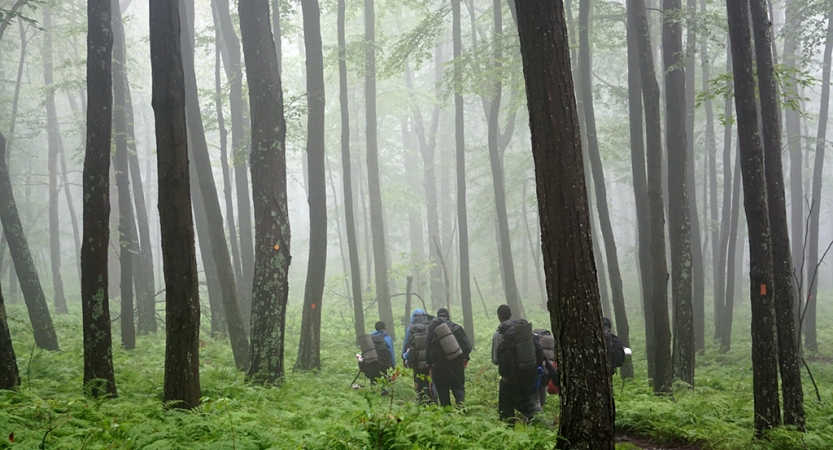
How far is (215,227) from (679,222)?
29.6 feet

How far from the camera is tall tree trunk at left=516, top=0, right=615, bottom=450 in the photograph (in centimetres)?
446

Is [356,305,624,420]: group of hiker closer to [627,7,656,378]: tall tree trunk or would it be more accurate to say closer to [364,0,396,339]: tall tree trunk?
[627,7,656,378]: tall tree trunk

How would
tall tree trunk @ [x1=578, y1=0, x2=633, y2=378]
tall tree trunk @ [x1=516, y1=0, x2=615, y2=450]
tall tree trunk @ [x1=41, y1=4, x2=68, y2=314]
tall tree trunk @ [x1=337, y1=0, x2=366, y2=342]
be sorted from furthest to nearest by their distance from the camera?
1. tall tree trunk @ [x1=41, y1=4, x2=68, y2=314]
2. tall tree trunk @ [x1=337, y1=0, x2=366, y2=342]
3. tall tree trunk @ [x1=578, y1=0, x2=633, y2=378]
4. tall tree trunk @ [x1=516, y1=0, x2=615, y2=450]

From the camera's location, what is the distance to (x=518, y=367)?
800cm

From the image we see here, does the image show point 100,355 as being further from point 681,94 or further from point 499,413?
point 681,94

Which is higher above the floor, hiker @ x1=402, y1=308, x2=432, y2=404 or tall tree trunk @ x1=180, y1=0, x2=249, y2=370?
tall tree trunk @ x1=180, y1=0, x2=249, y2=370

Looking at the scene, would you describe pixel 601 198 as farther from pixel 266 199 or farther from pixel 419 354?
pixel 266 199

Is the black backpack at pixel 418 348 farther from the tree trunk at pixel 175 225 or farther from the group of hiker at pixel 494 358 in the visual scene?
the tree trunk at pixel 175 225

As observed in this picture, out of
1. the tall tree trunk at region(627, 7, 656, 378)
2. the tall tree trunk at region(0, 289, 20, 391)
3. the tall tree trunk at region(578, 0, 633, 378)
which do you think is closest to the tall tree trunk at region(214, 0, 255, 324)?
the tall tree trunk at region(0, 289, 20, 391)

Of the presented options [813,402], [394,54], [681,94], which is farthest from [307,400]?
[394,54]

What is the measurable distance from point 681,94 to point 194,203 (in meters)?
12.1

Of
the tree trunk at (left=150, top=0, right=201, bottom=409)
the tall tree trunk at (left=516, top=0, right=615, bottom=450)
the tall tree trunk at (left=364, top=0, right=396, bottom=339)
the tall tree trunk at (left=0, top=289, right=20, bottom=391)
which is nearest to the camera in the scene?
the tall tree trunk at (left=516, top=0, right=615, bottom=450)

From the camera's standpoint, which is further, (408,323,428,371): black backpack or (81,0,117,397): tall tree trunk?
(408,323,428,371): black backpack

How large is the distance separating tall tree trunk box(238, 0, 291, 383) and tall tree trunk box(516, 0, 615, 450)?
557 centimetres
